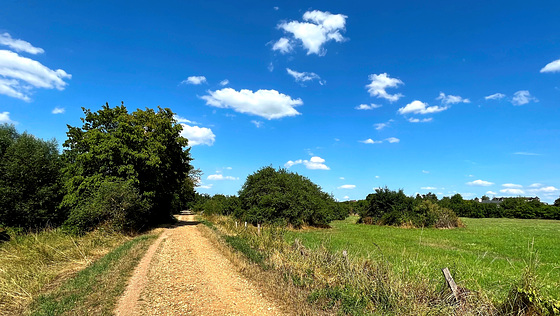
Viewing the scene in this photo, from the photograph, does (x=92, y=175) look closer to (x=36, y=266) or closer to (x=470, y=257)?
(x=36, y=266)

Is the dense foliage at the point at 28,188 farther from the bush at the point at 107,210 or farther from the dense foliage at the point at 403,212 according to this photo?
the dense foliage at the point at 403,212

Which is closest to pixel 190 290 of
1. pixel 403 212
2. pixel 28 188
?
pixel 28 188

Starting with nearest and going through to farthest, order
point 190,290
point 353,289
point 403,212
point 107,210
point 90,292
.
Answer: point 353,289 → point 90,292 → point 190,290 → point 107,210 → point 403,212

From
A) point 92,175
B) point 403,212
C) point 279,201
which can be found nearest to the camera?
point 92,175

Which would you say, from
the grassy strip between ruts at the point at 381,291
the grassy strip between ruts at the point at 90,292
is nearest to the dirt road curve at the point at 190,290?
the grassy strip between ruts at the point at 90,292

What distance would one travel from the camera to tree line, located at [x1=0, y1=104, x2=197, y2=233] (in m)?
20.4

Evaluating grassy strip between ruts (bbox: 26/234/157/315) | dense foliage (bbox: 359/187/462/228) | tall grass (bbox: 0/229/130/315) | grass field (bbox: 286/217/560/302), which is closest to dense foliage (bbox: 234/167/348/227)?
grass field (bbox: 286/217/560/302)

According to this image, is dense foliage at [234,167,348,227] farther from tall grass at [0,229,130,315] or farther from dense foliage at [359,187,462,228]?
tall grass at [0,229,130,315]

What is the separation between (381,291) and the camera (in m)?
A: 6.68

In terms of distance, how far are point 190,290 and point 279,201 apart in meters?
20.5

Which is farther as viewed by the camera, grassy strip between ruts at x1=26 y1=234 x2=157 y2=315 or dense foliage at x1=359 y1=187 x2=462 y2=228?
dense foliage at x1=359 y1=187 x2=462 y2=228

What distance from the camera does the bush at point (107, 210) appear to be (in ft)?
64.0

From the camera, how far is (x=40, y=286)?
26.8 feet

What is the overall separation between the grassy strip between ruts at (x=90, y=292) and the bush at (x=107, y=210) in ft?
31.4
